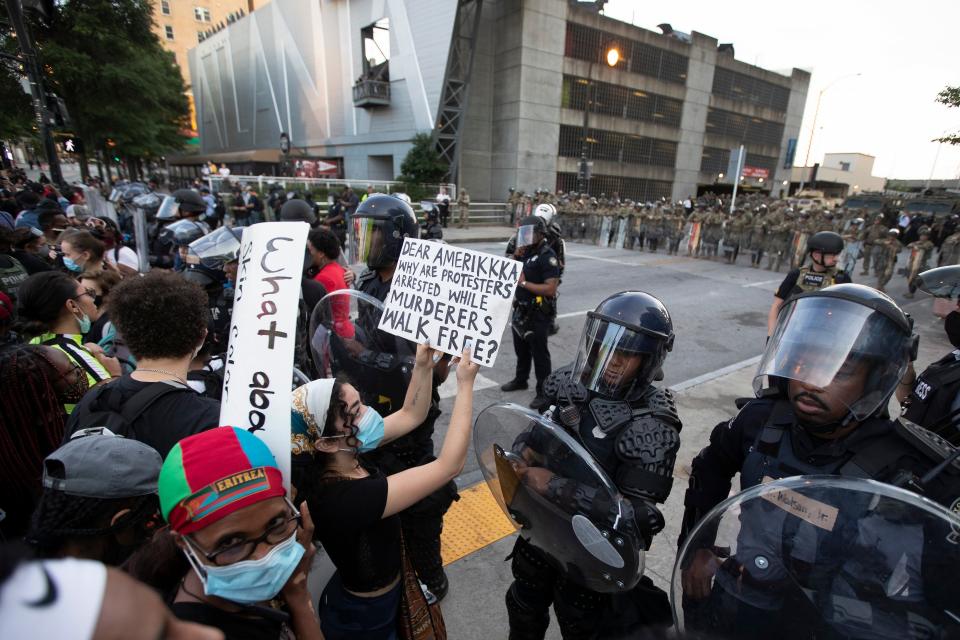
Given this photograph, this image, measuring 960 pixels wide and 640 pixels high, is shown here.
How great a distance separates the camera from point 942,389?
2373mm

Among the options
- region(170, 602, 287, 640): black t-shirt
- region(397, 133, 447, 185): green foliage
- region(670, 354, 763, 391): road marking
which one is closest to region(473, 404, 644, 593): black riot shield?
region(170, 602, 287, 640): black t-shirt

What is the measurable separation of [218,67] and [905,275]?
2309 inches

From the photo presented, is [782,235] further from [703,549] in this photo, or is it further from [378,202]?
[703,549]

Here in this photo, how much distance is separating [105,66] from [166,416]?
27.4 m

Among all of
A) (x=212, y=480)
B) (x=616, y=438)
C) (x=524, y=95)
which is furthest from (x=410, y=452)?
(x=524, y=95)

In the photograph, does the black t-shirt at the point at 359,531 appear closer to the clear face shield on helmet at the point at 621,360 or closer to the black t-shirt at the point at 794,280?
the clear face shield on helmet at the point at 621,360

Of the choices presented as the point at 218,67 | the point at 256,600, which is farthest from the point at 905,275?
the point at 218,67

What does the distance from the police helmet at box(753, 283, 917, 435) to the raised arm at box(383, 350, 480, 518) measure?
1.17m

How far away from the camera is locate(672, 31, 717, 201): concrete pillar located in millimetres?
34969

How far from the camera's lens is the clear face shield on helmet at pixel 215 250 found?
3.72 m

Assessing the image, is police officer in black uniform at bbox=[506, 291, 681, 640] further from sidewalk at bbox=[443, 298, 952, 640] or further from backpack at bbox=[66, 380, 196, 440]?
backpack at bbox=[66, 380, 196, 440]

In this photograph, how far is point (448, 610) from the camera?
2691 mm

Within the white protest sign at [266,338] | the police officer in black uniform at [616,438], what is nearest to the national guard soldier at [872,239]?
the police officer in black uniform at [616,438]

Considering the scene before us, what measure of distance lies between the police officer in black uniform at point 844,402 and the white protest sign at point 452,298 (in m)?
1.09
